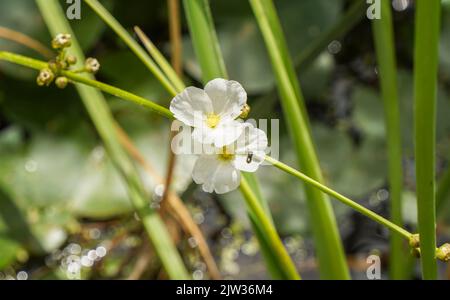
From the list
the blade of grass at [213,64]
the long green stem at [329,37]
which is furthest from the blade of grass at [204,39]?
the long green stem at [329,37]

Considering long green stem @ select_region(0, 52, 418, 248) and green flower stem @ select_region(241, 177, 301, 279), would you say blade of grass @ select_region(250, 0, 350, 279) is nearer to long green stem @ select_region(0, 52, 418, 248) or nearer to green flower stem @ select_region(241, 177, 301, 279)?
green flower stem @ select_region(241, 177, 301, 279)

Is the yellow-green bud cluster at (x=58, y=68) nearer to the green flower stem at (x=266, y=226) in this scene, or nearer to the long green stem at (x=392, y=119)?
the green flower stem at (x=266, y=226)

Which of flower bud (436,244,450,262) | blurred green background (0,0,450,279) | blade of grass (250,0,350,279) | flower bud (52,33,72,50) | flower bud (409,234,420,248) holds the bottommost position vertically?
flower bud (436,244,450,262)

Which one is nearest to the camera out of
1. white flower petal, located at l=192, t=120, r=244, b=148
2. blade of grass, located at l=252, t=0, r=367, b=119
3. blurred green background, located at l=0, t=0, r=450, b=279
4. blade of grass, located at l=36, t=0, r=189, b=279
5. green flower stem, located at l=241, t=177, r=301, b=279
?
white flower petal, located at l=192, t=120, r=244, b=148

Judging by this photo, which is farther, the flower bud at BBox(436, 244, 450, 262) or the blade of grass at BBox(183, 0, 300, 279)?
A: the blade of grass at BBox(183, 0, 300, 279)

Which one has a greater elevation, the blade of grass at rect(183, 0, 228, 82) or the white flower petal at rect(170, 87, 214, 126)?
the blade of grass at rect(183, 0, 228, 82)

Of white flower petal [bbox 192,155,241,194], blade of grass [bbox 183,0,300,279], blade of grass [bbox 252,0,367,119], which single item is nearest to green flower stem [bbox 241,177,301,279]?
blade of grass [bbox 183,0,300,279]
